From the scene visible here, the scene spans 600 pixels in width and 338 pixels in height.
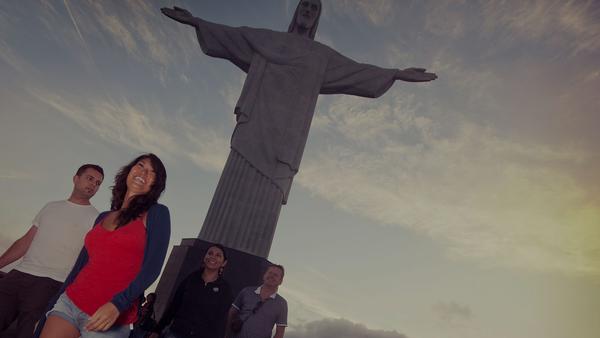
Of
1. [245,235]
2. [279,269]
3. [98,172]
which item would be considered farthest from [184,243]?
[98,172]

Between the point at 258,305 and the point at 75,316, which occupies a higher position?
the point at 258,305

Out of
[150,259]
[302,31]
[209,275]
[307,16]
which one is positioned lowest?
[150,259]

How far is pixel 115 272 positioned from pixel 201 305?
169 cm

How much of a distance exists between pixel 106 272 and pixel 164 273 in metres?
4.35

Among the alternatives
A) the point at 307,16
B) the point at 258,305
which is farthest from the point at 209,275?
the point at 307,16

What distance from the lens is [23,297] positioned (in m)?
3.20

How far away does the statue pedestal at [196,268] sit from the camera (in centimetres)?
589

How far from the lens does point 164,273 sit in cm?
622

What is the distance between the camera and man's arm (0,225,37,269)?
131 inches

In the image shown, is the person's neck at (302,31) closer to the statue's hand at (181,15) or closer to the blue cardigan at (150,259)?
the statue's hand at (181,15)

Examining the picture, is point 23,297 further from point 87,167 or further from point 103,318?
point 103,318

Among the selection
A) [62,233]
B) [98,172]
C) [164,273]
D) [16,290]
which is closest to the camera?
[16,290]

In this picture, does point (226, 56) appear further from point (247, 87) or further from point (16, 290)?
point (16, 290)

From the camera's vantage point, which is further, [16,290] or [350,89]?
[350,89]
